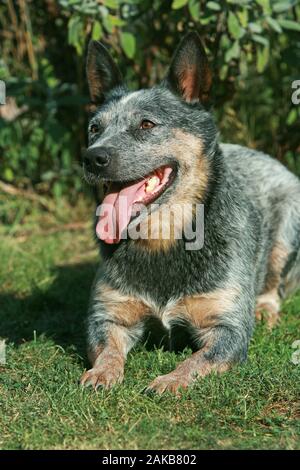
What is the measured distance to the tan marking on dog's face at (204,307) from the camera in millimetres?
4555

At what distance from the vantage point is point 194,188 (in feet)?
15.1

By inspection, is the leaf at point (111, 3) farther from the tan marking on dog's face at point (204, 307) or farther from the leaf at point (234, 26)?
the tan marking on dog's face at point (204, 307)

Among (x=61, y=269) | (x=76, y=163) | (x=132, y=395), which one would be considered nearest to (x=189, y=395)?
(x=132, y=395)

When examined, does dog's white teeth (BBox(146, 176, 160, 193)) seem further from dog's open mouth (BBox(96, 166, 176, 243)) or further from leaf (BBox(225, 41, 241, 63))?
leaf (BBox(225, 41, 241, 63))

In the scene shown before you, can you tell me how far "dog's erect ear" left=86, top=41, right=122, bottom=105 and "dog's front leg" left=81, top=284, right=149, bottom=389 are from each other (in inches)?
49.4

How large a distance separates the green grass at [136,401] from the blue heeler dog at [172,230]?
20cm

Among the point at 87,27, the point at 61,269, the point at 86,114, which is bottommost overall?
the point at 61,269

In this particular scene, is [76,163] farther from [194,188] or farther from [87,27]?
[194,188]

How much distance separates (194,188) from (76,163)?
11.9 ft

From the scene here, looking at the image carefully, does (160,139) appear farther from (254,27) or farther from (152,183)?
(254,27)

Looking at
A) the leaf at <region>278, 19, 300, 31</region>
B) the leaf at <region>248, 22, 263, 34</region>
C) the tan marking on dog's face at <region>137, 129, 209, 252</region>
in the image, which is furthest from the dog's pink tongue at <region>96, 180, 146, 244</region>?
the leaf at <region>278, 19, 300, 31</region>

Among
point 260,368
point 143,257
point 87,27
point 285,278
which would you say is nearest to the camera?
point 260,368

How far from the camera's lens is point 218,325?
4543 mm

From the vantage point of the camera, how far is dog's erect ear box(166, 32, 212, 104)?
464 centimetres
